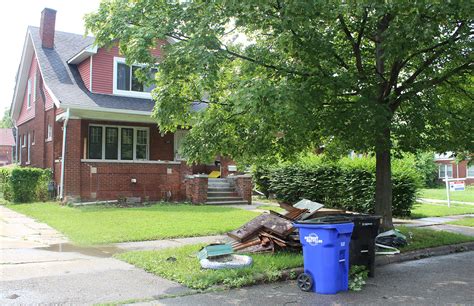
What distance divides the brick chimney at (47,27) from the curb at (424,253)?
63.7 ft

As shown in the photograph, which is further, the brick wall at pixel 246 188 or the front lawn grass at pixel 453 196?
the front lawn grass at pixel 453 196

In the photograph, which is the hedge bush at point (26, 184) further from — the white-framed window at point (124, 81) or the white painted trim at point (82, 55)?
the white painted trim at point (82, 55)

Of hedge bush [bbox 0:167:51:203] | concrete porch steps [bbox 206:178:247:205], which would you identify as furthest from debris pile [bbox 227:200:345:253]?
hedge bush [bbox 0:167:51:203]

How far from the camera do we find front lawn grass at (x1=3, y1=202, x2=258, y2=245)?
1076cm

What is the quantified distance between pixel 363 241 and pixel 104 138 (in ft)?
47.5

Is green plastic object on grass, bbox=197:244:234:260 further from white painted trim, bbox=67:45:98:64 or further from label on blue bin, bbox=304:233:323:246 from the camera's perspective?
white painted trim, bbox=67:45:98:64

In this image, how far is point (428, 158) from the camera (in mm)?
41750

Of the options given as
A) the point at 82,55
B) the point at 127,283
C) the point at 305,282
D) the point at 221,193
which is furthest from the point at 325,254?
the point at 82,55

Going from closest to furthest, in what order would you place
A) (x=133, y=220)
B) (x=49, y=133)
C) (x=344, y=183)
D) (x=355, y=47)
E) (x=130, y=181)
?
(x=355, y=47), (x=133, y=220), (x=344, y=183), (x=130, y=181), (x=49, y=133)

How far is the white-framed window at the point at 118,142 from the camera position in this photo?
770 inches

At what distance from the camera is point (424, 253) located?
9.76 meters

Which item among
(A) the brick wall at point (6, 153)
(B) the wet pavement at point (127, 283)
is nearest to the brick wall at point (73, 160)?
(B) the wet pavement at point (127, 283)

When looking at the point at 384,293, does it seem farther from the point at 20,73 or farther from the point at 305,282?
the point at 20,73

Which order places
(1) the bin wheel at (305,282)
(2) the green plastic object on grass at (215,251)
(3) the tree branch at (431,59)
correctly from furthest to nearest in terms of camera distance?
(3) the tree branch at (431,59)
(2) the green plastic object on grass at (215,251)
(1) the bin wheel at (305,282)
